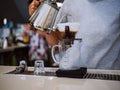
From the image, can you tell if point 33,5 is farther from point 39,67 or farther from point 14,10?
point 39,67

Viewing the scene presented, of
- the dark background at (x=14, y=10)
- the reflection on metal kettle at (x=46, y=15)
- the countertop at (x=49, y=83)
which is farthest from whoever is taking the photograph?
the dark background at (x=14, y=10)

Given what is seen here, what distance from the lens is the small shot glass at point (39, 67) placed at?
107 centimetres

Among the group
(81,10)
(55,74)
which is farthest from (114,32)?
(55,74)

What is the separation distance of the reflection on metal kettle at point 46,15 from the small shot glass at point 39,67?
0.18 metres

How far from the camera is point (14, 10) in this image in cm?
118

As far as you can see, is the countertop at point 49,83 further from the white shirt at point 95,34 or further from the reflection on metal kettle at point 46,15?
the reflection on metal kettle at point 46,15

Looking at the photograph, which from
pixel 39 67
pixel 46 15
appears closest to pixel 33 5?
pixel 46 15

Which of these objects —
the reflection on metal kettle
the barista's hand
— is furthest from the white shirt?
the barista's hand

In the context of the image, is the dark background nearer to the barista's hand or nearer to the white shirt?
the barista's hand

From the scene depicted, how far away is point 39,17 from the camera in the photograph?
1038mm

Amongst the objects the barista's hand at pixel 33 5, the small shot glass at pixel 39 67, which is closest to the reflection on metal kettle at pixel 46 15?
the barista's hand at pixel 33 5

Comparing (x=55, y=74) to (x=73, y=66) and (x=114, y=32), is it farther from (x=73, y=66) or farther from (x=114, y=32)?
(x=114, y=32)

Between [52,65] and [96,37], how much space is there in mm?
285

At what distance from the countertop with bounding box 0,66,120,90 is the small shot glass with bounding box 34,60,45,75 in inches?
1.6
